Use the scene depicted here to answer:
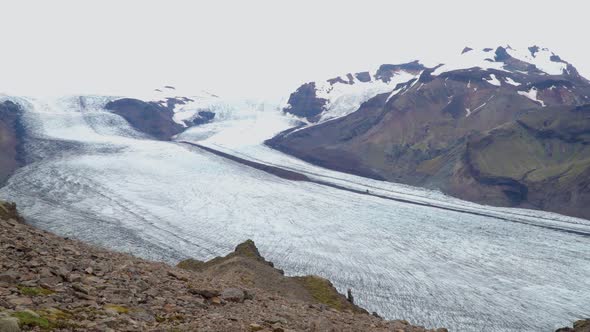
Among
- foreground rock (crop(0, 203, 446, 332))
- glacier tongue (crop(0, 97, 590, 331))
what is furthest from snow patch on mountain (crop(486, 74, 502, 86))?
foreground rock (crop(0, 203, 446, 332))

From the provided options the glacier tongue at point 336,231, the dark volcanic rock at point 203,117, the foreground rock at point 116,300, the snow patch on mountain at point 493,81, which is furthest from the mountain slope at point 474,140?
the foreground rock at point 116,300

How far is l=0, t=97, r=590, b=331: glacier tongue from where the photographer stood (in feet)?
103

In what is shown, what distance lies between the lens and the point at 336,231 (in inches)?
1913

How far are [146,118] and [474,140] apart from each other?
10373 cm

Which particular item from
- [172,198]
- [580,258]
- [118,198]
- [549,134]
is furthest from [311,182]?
[549,134]

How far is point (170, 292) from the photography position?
26.6 ft

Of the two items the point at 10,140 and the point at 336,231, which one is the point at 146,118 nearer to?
the point at 10,140

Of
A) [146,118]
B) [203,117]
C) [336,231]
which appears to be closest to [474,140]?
[336,231]

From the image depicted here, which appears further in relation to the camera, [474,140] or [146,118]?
[146,118]

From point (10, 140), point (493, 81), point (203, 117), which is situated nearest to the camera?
point (10, 140)

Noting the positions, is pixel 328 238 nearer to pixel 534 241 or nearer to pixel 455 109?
pixel 534 241

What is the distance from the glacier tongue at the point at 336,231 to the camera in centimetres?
3152

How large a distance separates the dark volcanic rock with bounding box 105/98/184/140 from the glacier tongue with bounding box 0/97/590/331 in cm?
6242

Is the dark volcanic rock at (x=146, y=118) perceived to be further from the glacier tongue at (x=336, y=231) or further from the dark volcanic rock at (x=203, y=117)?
the glacier tongue at (x=336, y=231)
